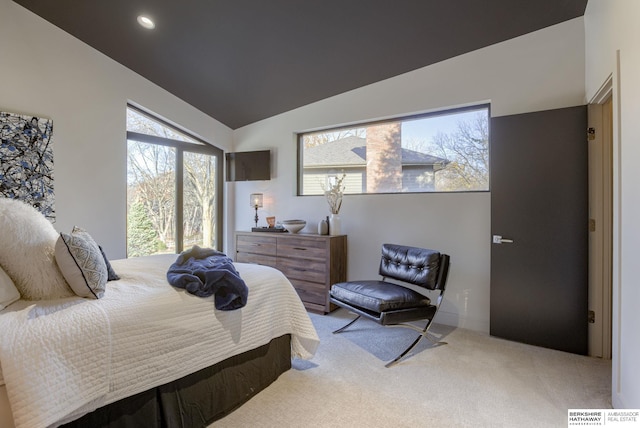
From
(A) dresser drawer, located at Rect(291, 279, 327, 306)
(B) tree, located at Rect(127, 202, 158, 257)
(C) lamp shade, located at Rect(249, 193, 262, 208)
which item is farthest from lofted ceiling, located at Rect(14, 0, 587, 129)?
(A) dresser drawer, located at Rect(291, 279, 327, 306)

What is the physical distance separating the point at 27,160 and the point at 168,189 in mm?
1575

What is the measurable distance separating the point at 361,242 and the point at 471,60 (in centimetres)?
225

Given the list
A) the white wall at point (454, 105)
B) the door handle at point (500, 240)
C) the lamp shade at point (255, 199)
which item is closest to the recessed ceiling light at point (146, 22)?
the white wall at point (454, 105)

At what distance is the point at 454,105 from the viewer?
127 inches

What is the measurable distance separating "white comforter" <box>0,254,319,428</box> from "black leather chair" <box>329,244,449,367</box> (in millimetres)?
857

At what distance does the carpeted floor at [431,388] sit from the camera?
5.72 feet

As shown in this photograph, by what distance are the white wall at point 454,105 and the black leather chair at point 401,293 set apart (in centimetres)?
55

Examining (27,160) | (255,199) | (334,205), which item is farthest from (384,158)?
(27,160)

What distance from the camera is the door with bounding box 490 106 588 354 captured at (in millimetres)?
2537

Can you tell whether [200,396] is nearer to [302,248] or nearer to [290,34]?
[302,248]

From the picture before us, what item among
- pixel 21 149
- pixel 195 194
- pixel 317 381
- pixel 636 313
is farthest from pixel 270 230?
pixel 636 313

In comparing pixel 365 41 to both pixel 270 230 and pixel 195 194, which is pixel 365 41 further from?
pixel 195 194

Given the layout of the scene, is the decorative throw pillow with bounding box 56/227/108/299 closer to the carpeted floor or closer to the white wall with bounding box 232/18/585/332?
the carpeted floor

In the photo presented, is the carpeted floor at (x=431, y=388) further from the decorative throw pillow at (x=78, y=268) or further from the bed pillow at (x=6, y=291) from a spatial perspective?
the bed pillow at (x=6, y=291)
